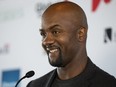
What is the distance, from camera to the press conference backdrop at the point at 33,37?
166cm

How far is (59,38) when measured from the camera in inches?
54.3

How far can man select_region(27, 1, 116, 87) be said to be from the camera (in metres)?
1.38

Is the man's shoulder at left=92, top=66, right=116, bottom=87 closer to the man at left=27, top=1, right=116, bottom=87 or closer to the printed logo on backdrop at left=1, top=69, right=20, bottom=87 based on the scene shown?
the man at left=27, top=1, right=116, bottom=87

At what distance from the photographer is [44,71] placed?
77.2 inches

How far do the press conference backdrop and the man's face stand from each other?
12.2 inches

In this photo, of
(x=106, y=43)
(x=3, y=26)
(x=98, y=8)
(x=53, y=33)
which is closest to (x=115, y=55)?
(x=106, y=43)

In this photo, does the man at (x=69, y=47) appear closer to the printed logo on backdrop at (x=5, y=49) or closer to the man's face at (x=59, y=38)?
the man's face at (x=59, y=38)

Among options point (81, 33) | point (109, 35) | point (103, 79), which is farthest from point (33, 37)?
point (103, 79)

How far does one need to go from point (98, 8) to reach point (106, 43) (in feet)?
0.64

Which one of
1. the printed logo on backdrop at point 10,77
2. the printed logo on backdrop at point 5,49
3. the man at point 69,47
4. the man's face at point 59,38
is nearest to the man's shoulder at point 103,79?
the man at point 69,47

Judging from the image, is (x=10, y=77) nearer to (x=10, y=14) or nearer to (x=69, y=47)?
(x=10, y=14)

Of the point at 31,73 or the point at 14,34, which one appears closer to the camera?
the point at 31,73

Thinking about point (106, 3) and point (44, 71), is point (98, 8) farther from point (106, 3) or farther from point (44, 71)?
point (44, 71)

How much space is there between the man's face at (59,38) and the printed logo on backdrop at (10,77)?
2.60 feet
